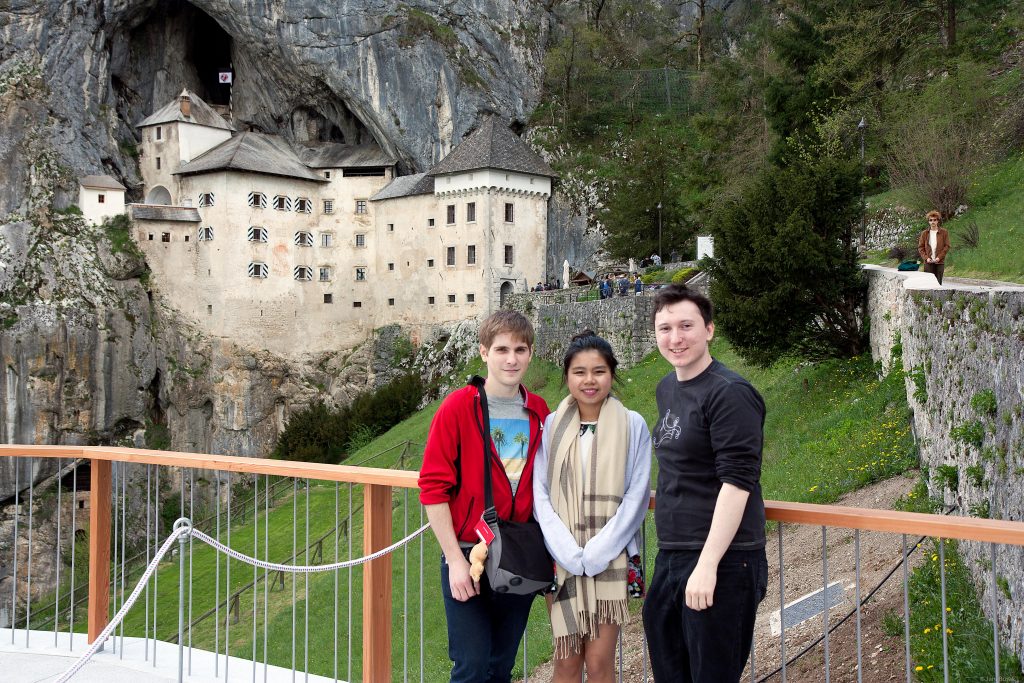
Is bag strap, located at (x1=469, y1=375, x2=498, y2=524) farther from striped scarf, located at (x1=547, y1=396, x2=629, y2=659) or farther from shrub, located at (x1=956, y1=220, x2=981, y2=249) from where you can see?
shrub, located at (x1=956, y1=220, x2=981, y2=249)

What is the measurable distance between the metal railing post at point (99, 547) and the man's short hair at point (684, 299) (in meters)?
4.17

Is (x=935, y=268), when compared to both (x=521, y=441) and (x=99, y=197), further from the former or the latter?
(x=99, y=197)

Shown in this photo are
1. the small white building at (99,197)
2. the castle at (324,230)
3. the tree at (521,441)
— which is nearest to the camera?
the tree at (521,441)

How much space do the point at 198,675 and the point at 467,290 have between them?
3780 cm

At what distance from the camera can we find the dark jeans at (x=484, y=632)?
14.3 feet

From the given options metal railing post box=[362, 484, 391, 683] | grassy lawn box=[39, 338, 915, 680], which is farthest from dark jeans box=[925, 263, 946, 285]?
metal railing post box=[362, 484, 391, 683]

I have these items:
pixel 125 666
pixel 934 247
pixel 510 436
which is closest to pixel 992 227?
pixel 934 247

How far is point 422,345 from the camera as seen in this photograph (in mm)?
44281

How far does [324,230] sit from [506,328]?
43346 millimetres

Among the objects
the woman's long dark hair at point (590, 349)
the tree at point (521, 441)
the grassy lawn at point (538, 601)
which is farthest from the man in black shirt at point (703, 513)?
the grassy lawn at point (538, 601)

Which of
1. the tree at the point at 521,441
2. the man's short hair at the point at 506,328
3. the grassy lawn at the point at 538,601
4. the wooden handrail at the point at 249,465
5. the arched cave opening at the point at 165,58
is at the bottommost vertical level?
the grassy lawn at the point at 538,601

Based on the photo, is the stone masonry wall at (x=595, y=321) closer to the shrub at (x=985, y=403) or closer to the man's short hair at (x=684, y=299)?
the shrub at (x=985, y=403)

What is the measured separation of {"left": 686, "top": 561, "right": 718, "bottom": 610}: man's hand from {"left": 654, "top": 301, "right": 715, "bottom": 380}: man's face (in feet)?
2.84

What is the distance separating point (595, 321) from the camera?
32156 mm
